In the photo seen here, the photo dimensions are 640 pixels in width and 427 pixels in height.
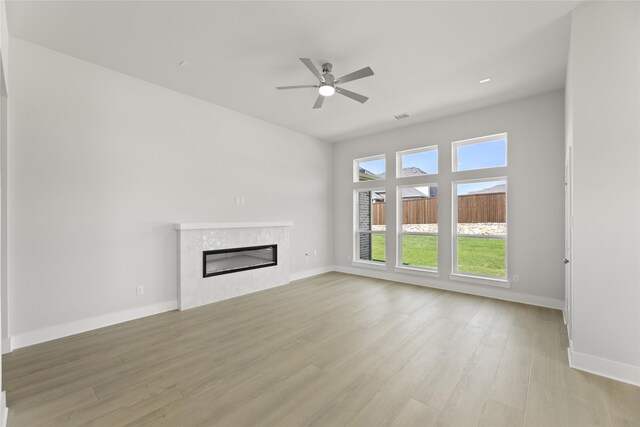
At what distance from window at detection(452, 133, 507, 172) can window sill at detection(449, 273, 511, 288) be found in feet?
6.30

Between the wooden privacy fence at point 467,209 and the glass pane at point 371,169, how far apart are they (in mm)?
943

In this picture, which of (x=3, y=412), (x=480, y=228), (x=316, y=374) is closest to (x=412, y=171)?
(x=480, y=228)

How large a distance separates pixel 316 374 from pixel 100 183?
11.2 ft

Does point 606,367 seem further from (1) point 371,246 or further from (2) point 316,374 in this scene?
(1) point 371,246

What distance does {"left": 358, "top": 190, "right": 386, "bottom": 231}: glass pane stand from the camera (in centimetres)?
635

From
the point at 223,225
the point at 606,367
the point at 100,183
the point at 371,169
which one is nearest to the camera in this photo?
the point at 606,367

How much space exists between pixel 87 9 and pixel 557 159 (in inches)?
235

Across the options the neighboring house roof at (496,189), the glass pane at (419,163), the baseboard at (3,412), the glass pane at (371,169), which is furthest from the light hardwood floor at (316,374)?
the glass pane at (371,169)

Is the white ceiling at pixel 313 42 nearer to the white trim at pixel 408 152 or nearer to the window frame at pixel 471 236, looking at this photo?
the white trim at pixel 408 152

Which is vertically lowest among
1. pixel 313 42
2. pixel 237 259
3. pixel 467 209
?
pixel 237 259

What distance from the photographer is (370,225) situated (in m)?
6.58

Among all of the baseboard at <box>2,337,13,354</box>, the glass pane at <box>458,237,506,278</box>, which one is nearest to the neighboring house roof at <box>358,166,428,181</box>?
the glass pane at <box>458,237,506,278</box>

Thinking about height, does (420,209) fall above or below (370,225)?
above

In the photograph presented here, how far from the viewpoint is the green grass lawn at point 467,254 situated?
4.72 m
